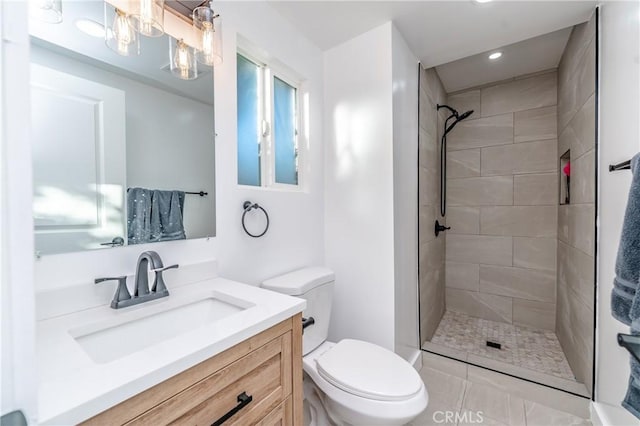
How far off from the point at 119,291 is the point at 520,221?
310cm

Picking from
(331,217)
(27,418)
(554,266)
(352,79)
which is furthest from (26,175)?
(554,266)

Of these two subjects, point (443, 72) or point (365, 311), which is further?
point (443, 72)

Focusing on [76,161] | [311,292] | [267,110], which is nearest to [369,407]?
[311,292]

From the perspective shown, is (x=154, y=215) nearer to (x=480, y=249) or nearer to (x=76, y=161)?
(x=76, y=161)

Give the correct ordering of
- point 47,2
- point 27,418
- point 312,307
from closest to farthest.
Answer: point 27,418, point 47,2, point 312,307

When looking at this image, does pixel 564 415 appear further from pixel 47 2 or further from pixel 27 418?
pixel 47 2

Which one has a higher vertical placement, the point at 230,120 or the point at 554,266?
the point at 230,120

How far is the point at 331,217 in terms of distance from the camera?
6.49ft

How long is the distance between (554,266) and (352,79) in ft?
7.92

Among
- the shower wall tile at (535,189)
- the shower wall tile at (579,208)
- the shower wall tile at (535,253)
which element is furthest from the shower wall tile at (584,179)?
Answer: the shower wall tile at (535,253)

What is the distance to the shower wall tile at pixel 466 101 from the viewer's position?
9.20 ft

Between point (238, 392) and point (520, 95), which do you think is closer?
point (238, 392)

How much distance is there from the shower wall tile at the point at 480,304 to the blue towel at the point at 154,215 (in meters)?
2.81

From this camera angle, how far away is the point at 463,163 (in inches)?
114
